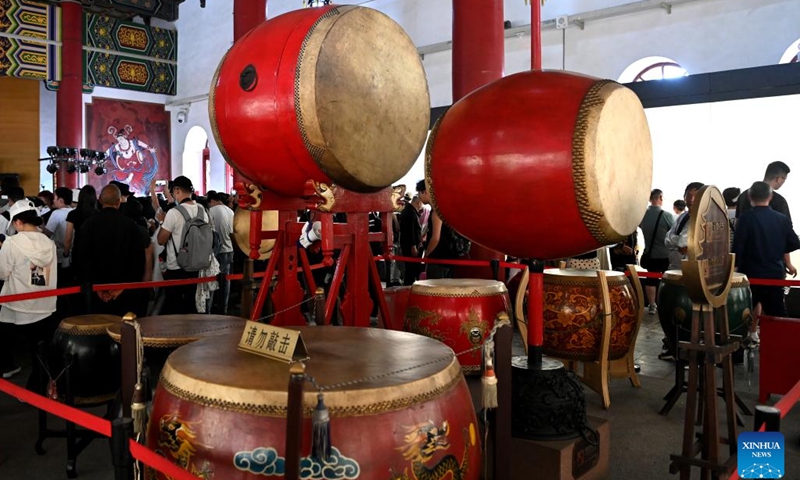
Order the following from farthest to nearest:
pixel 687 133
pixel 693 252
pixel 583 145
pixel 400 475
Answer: pixel 687 133 < pixel 693 252 < pixel 583 145 < pixel 400 475

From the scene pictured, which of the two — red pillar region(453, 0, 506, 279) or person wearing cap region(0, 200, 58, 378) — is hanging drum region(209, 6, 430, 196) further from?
red pillar region(453, 0, 506, 279)

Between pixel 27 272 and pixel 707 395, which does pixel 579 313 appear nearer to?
pixel 707 395

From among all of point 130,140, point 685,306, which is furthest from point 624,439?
point 130,140

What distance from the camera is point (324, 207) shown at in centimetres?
229

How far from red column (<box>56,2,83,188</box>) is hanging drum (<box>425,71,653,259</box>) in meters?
11.4

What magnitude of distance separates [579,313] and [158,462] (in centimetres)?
219

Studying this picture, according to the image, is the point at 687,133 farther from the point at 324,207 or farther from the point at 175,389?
the point at 175,389

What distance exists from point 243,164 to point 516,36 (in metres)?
6.65

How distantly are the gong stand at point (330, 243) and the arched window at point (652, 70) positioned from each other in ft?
17.5

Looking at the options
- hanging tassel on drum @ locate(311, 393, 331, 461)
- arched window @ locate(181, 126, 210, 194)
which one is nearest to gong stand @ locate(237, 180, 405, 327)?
hanging tassel on drum @ locate(311, 393, 331, 461)

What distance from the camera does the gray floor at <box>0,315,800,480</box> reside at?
7.98ft

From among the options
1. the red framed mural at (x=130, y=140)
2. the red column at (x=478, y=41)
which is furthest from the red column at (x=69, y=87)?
the red column at (x=478, y=41)

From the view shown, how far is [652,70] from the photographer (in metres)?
7.11

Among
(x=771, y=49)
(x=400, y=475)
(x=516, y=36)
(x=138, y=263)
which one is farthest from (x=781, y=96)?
(x=400, y=475)
